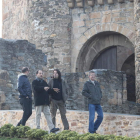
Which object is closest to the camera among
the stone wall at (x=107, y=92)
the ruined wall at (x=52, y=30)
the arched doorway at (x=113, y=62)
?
the stone wall at (x=107, y=92)

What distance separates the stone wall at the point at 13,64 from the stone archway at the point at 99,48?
3811 mm

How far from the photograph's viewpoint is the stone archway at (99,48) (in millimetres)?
16625

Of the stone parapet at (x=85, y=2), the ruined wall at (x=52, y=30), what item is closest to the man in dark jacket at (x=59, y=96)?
the ruined wall at (x=52, y=30)

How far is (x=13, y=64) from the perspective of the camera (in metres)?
12.5

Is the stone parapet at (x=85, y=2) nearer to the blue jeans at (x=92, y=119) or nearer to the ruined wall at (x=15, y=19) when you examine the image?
the ruined wall at (x=15, y=19)

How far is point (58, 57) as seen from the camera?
16.9m

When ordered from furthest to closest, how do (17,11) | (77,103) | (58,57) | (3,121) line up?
(17,11)
(58,57)
(77,103)
(3,121)

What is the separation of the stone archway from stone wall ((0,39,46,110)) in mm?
3811

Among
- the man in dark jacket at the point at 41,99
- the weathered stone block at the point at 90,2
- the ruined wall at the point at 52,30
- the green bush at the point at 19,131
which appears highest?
the weathered stone block at the point at 90,2

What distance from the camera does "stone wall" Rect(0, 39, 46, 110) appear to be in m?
11.8

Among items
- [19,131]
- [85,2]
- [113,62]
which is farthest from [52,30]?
[19,131]

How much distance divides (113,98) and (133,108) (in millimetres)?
793

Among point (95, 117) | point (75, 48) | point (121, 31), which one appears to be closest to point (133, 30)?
point (121, 31)

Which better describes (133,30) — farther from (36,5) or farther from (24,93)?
(24,93)
